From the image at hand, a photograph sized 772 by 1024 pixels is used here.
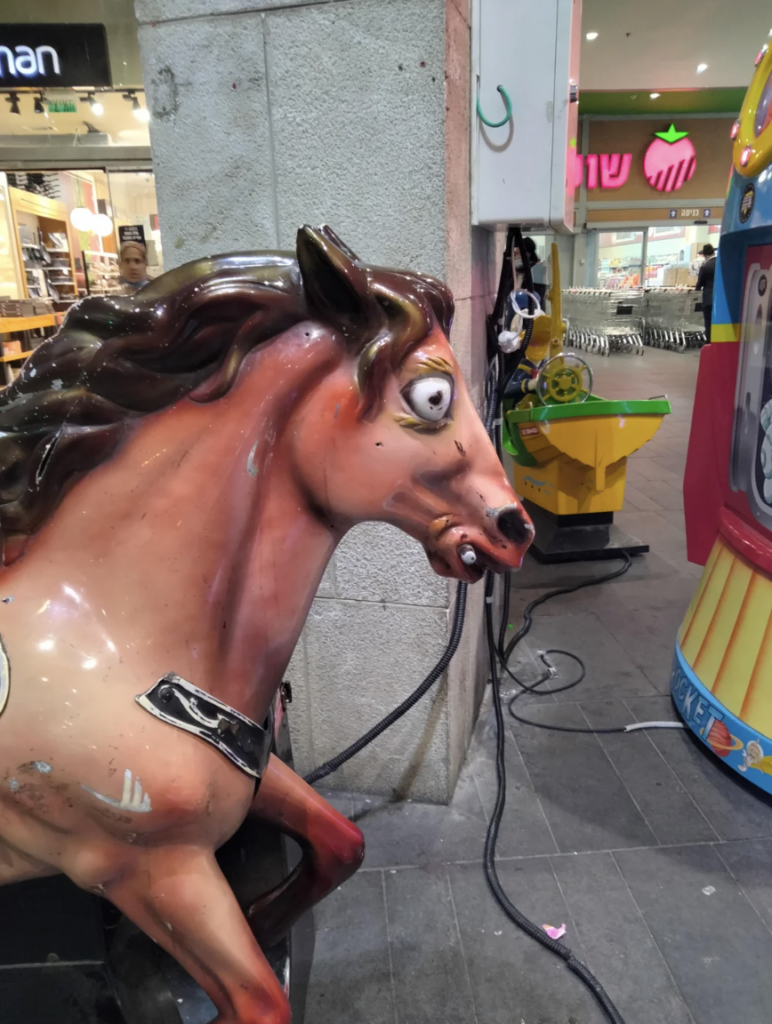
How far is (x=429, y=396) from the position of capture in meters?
0.78

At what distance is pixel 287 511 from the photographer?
81 centimetres

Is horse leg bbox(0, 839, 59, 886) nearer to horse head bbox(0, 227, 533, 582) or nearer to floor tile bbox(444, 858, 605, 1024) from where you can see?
horse head bbox(0, 227, 533, 582)

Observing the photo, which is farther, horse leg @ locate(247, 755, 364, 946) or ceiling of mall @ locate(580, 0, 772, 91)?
ceiling of mall @ locate(580, 0, 772, 91)

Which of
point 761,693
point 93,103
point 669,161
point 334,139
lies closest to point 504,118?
point 334,139

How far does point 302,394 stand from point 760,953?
177 centimetres

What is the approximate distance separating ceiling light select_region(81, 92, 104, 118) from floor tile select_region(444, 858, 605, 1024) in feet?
21.5

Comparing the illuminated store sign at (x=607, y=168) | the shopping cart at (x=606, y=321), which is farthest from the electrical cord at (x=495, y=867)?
the illuminated store sign at (x=607, y=168)

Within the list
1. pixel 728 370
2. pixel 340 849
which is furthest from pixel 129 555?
pixel 728 370

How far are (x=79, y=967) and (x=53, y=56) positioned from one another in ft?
17.7


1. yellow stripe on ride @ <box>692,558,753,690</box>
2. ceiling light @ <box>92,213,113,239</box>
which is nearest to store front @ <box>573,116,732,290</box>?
ceiling light @ <box>92,213,113,239</box>

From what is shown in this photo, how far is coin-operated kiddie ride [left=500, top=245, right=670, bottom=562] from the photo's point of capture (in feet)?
12.0

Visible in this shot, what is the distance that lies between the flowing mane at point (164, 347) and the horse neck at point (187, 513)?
20 millimetres

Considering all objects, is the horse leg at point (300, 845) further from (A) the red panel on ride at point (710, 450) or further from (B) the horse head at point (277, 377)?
(A) the red panel on ride at point (710, 450)

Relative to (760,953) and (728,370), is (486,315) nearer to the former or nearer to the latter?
(728,370)
